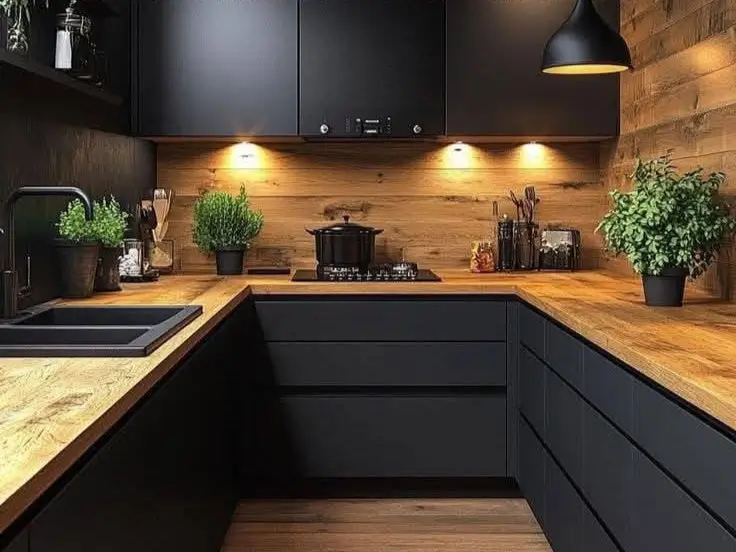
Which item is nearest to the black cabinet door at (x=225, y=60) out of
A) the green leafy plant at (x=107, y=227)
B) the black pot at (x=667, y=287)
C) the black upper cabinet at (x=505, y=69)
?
the black upper cabinet at (x=505, y=69)

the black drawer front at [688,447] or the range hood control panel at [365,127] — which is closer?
the black drawer front at [688,447]

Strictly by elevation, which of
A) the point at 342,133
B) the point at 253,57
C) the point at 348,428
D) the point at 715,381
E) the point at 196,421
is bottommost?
the point at 348,428

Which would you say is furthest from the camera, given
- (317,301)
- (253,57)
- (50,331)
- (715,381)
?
(253,57)

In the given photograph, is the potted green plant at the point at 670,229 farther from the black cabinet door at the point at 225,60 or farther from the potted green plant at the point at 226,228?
the potted green plant at the point at 226,228

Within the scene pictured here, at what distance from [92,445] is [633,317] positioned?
173cm

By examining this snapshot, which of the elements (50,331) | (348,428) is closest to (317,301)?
(348,428)

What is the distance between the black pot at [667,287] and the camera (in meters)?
3.20

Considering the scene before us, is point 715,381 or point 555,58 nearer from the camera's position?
point 715,381

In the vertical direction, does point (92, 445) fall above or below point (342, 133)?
below

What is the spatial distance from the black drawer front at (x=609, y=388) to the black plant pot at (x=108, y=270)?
170cm

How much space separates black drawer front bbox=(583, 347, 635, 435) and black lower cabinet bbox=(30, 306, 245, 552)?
990 mm

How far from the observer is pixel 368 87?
4.52m

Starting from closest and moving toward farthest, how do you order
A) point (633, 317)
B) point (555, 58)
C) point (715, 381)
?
point (715, 381)
point (633, 317)
point (555, 58)

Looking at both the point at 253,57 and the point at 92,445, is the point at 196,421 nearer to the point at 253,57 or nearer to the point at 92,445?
the point at 92,445
